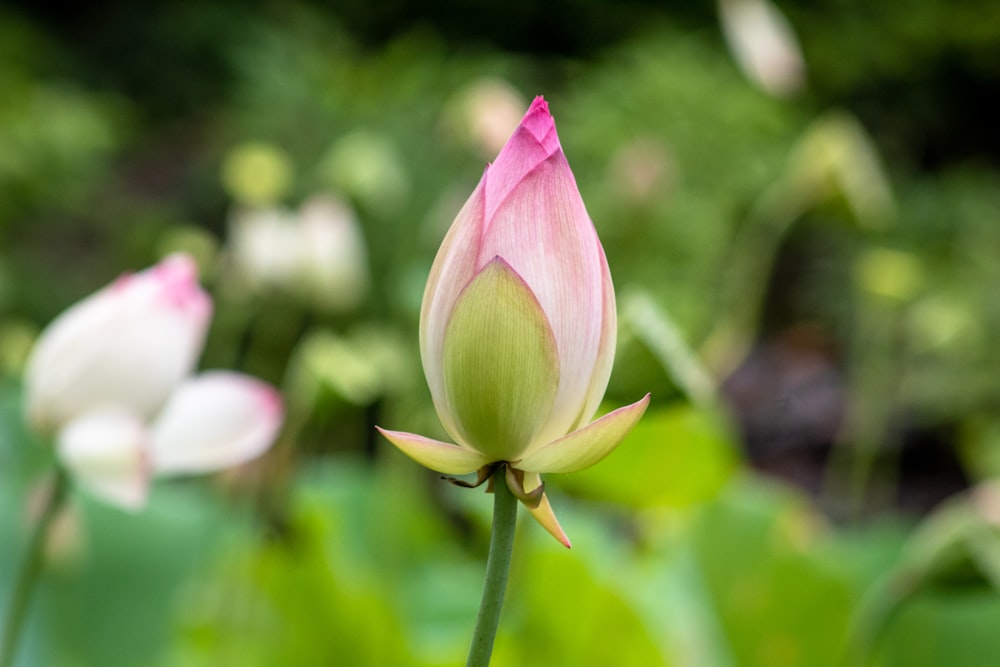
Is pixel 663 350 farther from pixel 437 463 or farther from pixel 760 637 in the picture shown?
pixel 760 637

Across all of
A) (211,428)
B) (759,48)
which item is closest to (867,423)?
(759,48)

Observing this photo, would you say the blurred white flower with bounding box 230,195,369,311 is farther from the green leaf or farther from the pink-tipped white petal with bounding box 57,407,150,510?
the pink-tipped white petal with bounding box 57,407,150,510

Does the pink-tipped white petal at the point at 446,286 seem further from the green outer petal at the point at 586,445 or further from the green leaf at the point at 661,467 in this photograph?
the green leaf at the point at 661,467

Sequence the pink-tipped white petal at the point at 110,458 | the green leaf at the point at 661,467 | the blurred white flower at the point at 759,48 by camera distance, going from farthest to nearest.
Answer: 1. the blurred white flower at the point at 759,48
2. the green leaf at the point at 661,467
3. the pink-tipped white petal at the point at 110,458

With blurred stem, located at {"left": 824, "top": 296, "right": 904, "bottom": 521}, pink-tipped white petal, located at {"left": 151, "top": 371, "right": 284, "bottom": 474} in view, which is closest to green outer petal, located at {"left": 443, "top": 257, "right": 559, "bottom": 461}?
pink-tipped white petal, located at {"left": 151, "top": 371, "right": 284, "bottom": 474}

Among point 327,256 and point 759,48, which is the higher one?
point 759,48

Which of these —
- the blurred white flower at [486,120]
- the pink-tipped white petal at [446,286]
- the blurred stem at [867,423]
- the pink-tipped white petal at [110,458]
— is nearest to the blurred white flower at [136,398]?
the pink-tipped white petal at [110,458]

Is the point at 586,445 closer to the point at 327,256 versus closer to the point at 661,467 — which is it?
the point at 661,467

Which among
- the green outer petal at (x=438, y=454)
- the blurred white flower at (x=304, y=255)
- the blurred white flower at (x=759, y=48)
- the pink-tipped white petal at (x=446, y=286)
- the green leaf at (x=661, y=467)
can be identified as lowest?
the green outer petal at (x=438, y=454)
